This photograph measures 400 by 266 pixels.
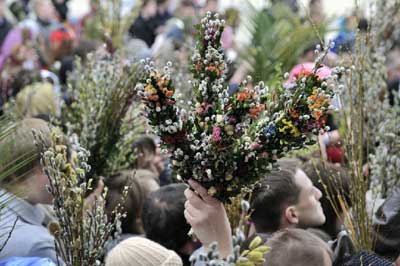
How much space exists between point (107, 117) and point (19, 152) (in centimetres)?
89

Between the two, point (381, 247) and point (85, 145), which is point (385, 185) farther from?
point (85, 145)

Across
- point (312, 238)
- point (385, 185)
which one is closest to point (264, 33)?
point (385, 185)

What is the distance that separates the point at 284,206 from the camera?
330 cm

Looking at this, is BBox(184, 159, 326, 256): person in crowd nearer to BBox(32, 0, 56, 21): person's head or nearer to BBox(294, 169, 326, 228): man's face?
BBox(294, 169, 326, 228): man's face

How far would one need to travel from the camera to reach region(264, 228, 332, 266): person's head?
2.62 metres

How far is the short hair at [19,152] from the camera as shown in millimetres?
2859

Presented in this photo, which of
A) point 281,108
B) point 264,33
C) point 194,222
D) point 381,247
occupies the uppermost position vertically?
point 264,33

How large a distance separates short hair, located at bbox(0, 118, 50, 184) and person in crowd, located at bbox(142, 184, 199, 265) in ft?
1.74

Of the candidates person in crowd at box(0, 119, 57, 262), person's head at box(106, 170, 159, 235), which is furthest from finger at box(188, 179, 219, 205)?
person's head at box(106, 170, 159, 235)

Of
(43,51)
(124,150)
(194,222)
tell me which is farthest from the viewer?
(43,51)

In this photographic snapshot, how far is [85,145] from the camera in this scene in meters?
3.86

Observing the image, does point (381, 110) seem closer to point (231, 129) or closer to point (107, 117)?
point (107, 117)

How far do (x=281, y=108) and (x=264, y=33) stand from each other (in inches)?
153

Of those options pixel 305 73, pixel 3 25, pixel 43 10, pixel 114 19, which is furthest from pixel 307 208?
pixel 43 10
